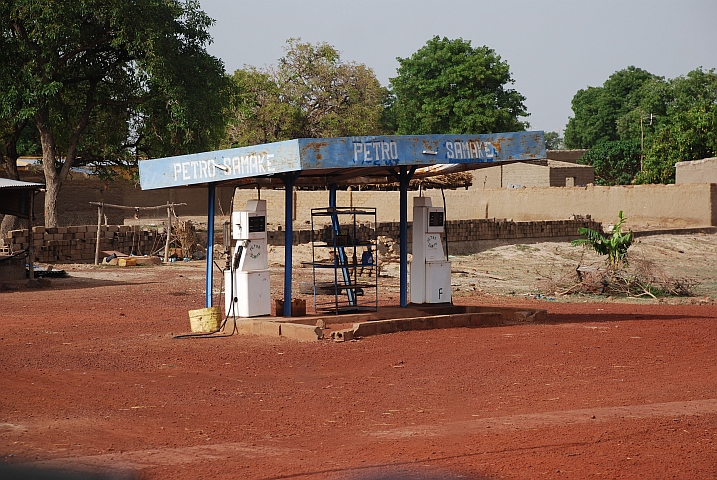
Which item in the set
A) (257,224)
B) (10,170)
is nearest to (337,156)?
(257,224)

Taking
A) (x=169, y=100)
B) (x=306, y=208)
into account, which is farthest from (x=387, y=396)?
(x=306, y=208)

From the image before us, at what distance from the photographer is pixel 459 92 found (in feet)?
215

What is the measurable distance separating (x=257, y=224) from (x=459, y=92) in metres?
53.4

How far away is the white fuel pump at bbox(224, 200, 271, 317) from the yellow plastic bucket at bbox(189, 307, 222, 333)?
0.65ft

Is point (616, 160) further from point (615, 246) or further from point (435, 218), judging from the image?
point (435, 218)

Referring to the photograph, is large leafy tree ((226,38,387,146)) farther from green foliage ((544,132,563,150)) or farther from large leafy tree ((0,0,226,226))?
green foliage ((544,132,563,150))

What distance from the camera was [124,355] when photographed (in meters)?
11.7

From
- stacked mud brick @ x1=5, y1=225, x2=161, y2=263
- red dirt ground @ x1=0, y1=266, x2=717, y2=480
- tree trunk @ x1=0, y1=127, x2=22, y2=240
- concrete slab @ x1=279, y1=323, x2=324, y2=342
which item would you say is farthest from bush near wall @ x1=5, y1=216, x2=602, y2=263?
red dirt ground @ x1=0, y1=266, x2=717, y2=480

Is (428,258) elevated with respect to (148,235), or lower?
lower

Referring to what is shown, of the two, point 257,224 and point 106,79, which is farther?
point 106,79

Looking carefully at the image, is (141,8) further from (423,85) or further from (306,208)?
(423,85)

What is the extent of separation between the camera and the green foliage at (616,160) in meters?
68.6

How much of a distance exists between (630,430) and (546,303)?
1173cm

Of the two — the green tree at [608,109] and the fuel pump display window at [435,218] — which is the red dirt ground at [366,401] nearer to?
the fuel pump display window at [435,218]
